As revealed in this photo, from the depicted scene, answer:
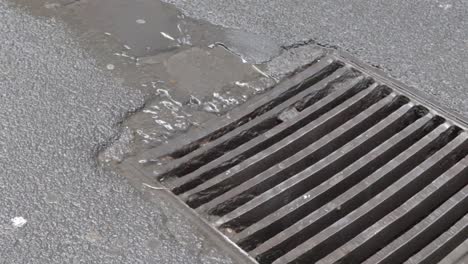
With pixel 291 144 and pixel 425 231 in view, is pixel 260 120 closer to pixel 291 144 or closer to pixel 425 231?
pixel 291 144

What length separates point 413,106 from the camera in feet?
10.4

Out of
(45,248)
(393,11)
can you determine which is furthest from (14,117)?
(393,11)

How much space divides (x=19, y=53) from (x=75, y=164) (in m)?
0.84

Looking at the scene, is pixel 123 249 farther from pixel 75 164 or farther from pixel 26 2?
pixel 26 2

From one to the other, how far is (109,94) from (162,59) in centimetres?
36

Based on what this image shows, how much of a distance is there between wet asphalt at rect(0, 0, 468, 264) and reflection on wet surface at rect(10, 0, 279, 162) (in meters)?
0.02

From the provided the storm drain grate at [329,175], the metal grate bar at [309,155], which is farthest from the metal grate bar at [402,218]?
the metal grate bar at [309,155]

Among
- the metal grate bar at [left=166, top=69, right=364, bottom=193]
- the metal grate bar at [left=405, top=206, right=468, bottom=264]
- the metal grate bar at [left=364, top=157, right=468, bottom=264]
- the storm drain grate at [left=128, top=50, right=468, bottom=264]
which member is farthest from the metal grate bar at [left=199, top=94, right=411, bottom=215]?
the metal grate bar at [left=405, top=206, right=468, bottom=264]

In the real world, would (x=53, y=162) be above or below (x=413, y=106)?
below

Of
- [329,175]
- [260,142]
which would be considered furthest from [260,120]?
[329,175]

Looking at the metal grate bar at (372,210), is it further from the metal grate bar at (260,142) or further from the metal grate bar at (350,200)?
the metal grate bar at (260,142)

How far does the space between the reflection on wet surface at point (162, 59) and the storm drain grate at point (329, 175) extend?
118mm

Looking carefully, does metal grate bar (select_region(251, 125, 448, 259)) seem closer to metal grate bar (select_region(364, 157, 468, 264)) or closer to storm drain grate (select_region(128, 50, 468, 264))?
storm drain grate (select_region(128, 50, 468, 264))

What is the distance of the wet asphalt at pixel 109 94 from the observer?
8.26ft
